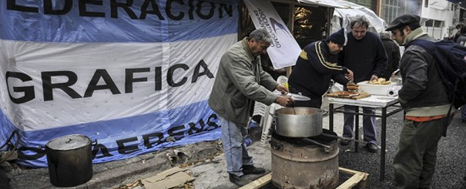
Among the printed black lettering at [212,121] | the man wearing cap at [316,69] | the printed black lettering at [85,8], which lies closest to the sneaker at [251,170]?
the man wearing cap at [316,69]

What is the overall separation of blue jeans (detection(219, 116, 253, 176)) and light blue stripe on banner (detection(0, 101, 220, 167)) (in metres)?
1.42

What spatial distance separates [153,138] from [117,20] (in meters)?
1.91

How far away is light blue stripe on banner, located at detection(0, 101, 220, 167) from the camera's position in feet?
14.2

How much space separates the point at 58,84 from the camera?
444 centimetres

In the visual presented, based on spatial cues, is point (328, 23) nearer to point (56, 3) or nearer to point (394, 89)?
point (394, 89)

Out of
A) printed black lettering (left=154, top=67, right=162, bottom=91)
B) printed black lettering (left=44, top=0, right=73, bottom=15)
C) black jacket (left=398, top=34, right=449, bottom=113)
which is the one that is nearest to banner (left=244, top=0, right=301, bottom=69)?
printed black lettering (left=154, top=67, right=162, bottom=91)

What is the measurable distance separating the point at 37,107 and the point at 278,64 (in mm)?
4063

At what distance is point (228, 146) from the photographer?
432cm

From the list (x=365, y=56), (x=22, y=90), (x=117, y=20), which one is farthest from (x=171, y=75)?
(x=365, y=56)

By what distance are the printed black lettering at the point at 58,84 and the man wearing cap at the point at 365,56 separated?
4.13 metres

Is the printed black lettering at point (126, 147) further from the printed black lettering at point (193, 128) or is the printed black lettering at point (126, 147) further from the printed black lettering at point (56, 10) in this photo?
the printed black lettering at point (56, 10)

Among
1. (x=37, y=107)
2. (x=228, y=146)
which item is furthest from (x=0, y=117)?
(x=228, y=146)

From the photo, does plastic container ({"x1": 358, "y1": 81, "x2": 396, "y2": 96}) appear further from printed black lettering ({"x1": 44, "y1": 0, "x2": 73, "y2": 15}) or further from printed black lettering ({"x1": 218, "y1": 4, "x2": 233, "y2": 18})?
printed black lettering ({"x1": 44, "y1": 0, "x2": 73, "y2": 15})

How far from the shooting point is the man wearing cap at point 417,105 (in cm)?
343
